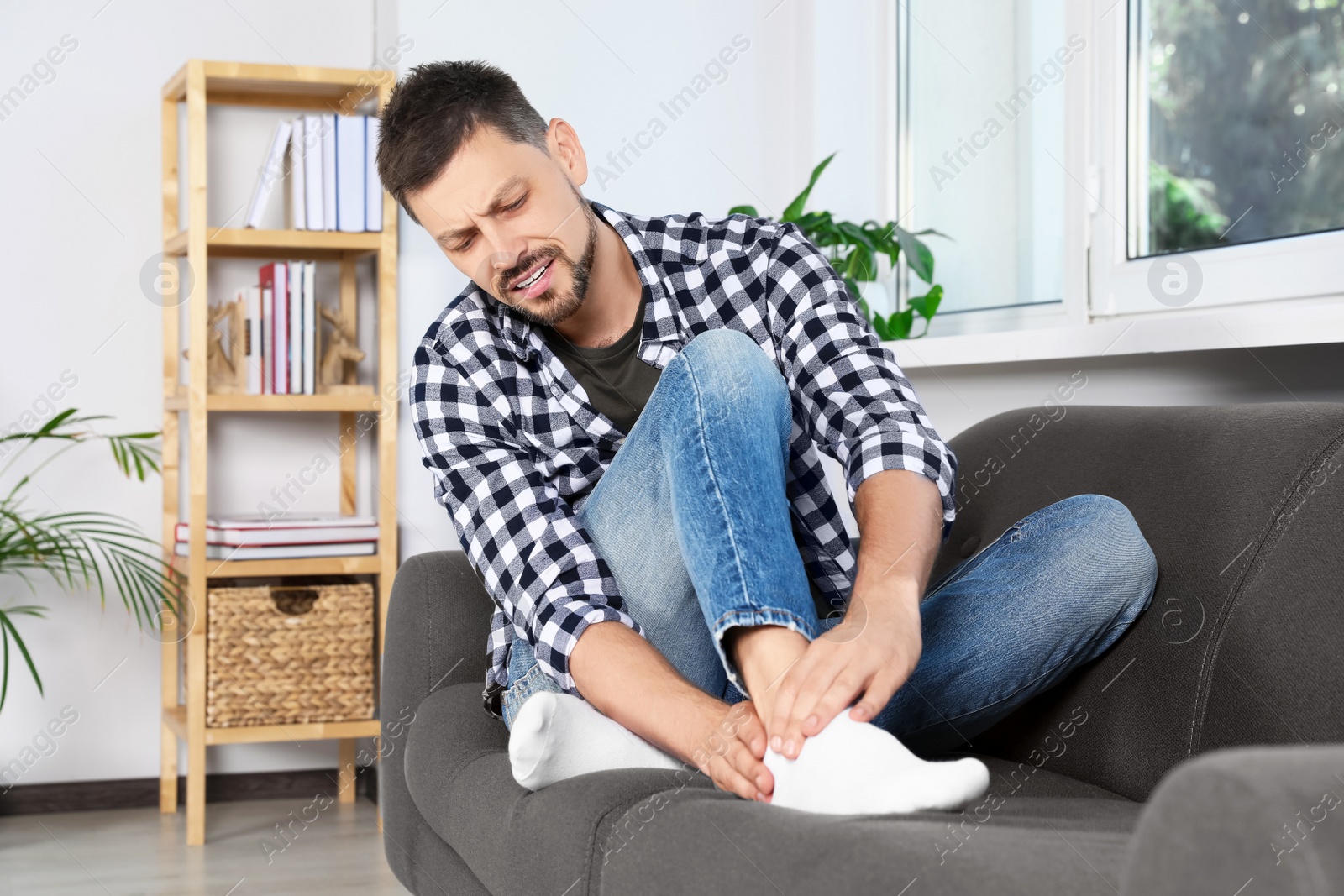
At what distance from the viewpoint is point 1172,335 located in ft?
5.14

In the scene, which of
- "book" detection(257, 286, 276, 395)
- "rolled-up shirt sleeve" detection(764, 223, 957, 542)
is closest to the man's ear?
"rolled-up shirt sleeve" detection(764, 223, 957, 542)

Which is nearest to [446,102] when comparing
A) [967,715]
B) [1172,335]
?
[967,715]

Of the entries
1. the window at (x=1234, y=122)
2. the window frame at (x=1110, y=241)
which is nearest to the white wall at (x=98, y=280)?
the window frame at (x=1110, y=241)

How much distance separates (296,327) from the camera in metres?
2.48

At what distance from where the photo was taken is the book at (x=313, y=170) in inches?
95.5

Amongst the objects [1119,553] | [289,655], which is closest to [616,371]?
[1119,553]

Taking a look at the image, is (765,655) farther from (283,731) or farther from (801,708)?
(283,731)

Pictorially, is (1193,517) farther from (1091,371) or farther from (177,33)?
(177,33)

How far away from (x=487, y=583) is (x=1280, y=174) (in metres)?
1.18

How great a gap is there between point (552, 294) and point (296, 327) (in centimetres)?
128

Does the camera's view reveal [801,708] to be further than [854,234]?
No

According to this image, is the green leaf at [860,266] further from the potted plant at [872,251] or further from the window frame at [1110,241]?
the window frame at [1110,241]

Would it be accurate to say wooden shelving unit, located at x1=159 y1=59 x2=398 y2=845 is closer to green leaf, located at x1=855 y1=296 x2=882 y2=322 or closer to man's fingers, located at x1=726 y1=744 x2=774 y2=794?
green leaf, located at x1=855 y1=296 x2=882 y2=322

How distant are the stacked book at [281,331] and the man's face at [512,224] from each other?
3.91 feet
